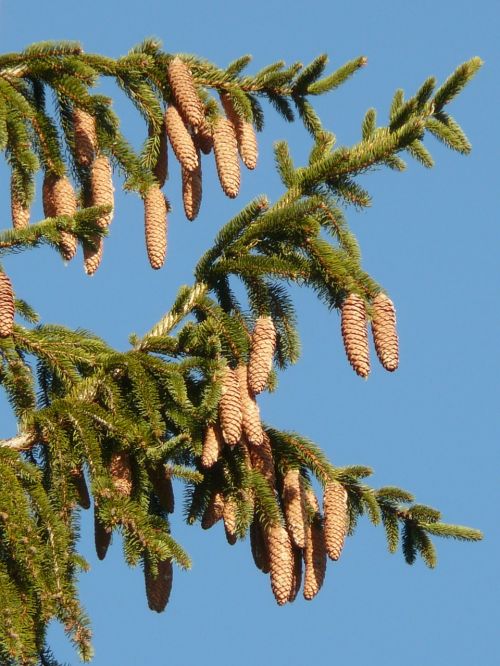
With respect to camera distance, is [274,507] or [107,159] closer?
[274,507]

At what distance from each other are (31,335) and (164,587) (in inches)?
53.3

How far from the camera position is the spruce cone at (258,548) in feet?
23.9

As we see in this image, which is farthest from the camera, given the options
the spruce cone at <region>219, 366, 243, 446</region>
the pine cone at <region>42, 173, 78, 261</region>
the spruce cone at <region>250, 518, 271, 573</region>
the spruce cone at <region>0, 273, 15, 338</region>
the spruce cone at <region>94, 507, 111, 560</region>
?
the spruce cone at <region>250, 518, 271, 573</region>

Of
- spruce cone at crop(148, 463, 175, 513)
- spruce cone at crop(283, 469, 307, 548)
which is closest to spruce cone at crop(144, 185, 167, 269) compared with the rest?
spruce cone at crop(148, 463, 175, 513)

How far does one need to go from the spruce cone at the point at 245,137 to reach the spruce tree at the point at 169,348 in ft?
0.03

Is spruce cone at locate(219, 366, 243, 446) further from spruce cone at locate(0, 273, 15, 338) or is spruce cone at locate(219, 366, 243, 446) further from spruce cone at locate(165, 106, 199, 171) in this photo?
spruce cone at locate(165, 106, 199, 171)

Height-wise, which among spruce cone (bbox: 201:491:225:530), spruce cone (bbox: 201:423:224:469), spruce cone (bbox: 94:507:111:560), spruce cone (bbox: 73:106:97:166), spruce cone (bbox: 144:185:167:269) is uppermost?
spruce cone (bbox: 73:106:97:166)

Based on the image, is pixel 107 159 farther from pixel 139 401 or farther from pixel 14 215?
pixel 139 401

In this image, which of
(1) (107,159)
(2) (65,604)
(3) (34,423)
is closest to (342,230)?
(1) (107,159)

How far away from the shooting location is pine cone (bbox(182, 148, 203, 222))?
24.1ft

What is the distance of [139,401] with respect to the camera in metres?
6.93

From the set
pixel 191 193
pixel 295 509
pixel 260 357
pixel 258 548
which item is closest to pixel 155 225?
pixel 191 193

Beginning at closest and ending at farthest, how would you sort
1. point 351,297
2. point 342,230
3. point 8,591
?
1. point 8,591
2. point 351,297
3. point 342,230

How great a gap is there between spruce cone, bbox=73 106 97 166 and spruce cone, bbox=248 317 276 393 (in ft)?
4.26
